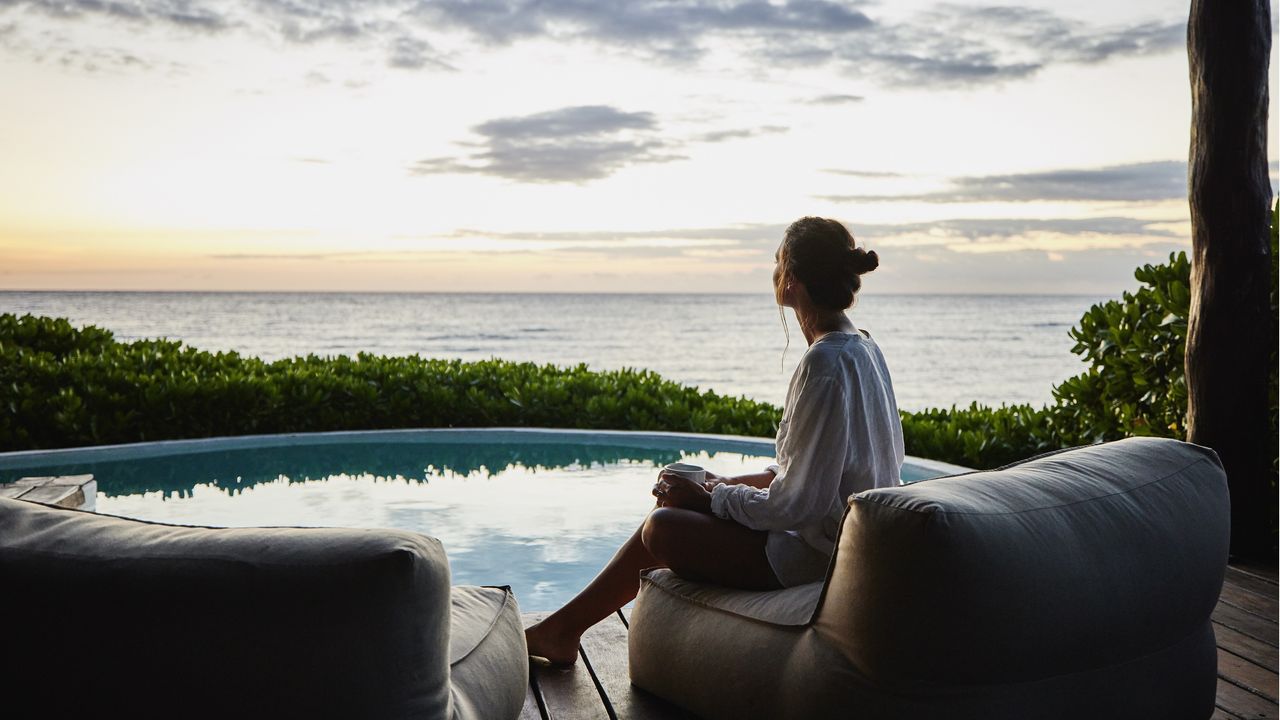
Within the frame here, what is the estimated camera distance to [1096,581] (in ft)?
6.66

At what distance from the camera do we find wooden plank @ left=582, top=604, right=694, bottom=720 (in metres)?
2.65

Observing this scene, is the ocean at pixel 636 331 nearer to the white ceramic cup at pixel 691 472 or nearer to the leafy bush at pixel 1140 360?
the leafy bush at pixel 1140 360

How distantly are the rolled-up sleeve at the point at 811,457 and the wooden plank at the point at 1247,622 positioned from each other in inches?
73.4

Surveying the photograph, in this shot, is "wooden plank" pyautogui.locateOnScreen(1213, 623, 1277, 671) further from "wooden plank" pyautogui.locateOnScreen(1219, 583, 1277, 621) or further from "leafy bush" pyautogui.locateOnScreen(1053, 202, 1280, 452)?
"leafy bush" pyautogui.locateOnScreen(1053, 202, 1280, 452)

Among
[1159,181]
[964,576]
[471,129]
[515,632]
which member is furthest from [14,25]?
[1159,181]

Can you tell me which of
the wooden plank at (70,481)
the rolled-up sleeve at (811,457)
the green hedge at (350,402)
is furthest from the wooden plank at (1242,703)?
the wooden plank at (70,481)

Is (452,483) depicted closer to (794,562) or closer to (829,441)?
(794,562)

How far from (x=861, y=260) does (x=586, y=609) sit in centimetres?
136

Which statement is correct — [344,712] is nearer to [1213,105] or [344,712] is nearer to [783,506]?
[783,506]

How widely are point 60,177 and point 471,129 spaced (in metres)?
6.04

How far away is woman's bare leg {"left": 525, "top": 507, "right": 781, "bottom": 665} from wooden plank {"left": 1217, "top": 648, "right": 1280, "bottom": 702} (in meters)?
1.48

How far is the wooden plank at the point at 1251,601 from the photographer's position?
11.4ft

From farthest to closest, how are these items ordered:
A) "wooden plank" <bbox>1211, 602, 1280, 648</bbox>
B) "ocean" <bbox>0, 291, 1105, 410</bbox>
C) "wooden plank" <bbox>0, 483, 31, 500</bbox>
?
"ocean" <bbox>0, 291, 1105, 410</bbox> < "wooden plank" <bbox>0, 483, 31, 500</bbox> < "wooden plank" <bbox>1211, 602, 1280, 648</bbox>

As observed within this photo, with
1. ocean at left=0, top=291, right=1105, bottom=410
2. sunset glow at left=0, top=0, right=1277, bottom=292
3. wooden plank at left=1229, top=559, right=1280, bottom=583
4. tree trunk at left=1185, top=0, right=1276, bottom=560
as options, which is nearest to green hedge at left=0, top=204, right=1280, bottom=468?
tree trunk at left=1185, top=0, right=1276, bottom=560
